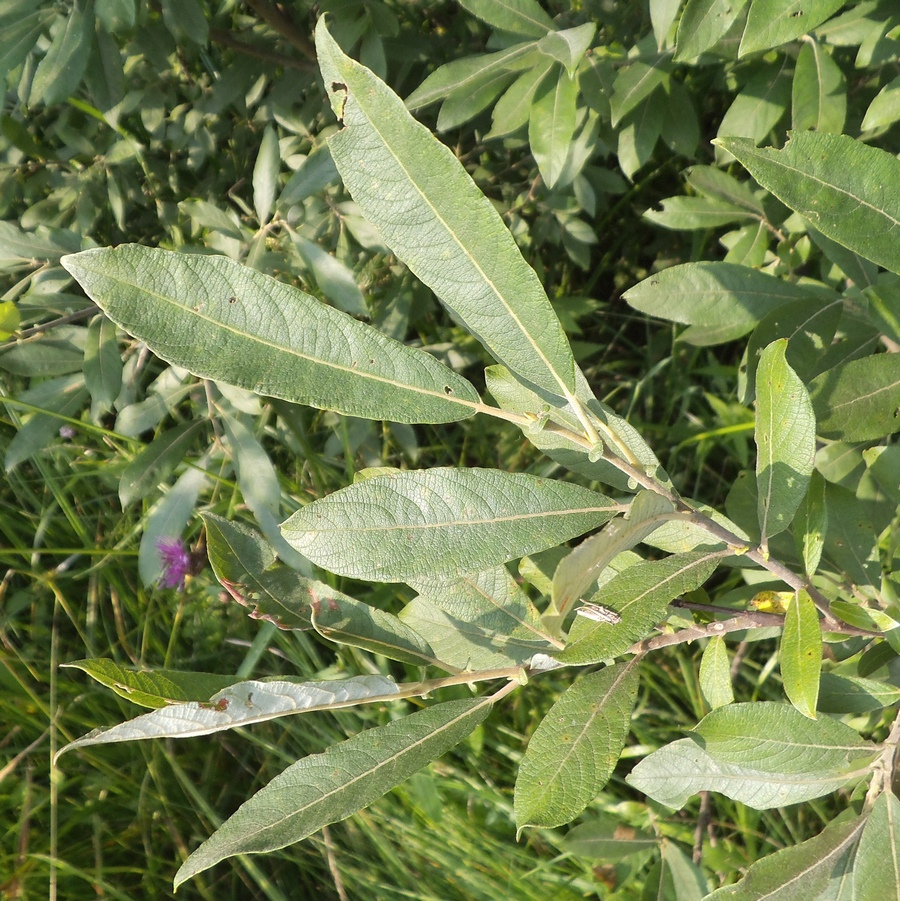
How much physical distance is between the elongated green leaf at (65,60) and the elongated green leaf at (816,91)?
1119 mm

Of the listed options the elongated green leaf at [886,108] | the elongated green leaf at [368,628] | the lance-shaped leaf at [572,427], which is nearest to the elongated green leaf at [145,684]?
the elongated green leaf at [368,628]

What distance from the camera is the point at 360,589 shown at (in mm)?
2057

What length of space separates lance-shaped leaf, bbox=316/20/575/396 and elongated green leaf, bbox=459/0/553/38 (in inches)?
31.9

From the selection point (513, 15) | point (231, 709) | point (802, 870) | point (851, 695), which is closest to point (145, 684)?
point (231, 709)

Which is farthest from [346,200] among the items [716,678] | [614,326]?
[716,678]

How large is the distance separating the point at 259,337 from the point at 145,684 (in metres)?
0.32

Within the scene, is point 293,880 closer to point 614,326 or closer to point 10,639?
point 10,639

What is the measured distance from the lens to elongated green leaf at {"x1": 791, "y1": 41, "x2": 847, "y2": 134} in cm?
134

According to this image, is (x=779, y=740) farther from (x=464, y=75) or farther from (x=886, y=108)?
(x=464, y=75)

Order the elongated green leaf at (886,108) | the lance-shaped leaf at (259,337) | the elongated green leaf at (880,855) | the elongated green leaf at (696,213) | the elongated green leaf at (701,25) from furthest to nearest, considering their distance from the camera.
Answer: the elongated green leaf at (696,213)
the elongated green leaf at (886,108)
the elongated green leaf at (701,25)
the elongated green leaf at (880,855)
the lance-shaped leaf at (259,337)

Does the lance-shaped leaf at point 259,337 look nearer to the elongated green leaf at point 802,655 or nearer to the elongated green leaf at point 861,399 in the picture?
the elongated green leaf at point 802,655

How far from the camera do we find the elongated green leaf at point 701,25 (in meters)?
1.07

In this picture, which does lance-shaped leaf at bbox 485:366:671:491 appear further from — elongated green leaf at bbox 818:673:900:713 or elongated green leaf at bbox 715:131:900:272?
elongated green leaf at bbox 818:673:900:713

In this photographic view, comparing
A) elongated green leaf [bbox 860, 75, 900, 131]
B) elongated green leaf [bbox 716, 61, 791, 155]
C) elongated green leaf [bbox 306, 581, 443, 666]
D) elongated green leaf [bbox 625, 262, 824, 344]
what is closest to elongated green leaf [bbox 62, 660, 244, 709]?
elongated green leaf [bbox 306, 581, 443, 666]
